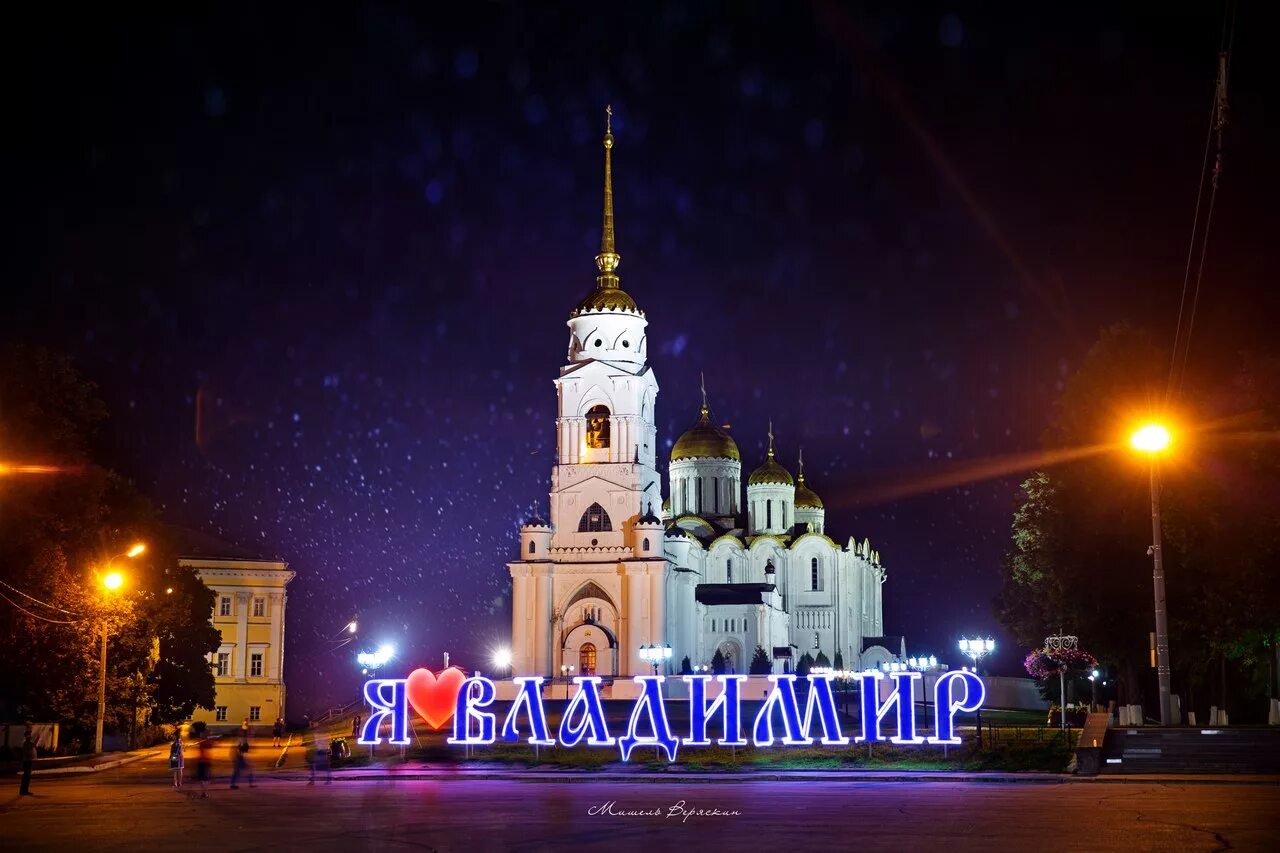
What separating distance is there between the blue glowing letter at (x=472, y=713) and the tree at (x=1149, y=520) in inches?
638

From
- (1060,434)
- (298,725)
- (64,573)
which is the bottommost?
(298,725)

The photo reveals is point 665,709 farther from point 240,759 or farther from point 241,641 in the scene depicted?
point 241,641

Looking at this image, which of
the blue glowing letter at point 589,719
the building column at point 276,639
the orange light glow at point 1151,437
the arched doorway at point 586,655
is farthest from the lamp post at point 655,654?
the orange light glow at point 1151,437

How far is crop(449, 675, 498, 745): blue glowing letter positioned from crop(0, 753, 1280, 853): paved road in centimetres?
599

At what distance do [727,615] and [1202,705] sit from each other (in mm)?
40528

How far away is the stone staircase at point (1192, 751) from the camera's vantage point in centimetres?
2845

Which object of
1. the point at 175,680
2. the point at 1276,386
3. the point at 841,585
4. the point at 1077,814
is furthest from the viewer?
the point at 841,585

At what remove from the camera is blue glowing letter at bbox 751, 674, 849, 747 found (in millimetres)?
31250

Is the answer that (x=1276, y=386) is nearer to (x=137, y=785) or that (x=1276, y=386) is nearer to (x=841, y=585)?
(x=137, y=785)

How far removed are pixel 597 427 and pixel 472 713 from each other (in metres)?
43.2

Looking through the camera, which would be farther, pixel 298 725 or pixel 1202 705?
pixel 298 725

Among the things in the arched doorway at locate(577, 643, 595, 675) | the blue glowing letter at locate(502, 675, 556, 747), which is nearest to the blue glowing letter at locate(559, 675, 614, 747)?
the blue glowing letter at locate(502, 675, 556, 747)

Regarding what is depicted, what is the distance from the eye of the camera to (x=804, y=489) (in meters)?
98.8

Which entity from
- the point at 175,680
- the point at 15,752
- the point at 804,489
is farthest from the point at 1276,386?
the point at 804,489
